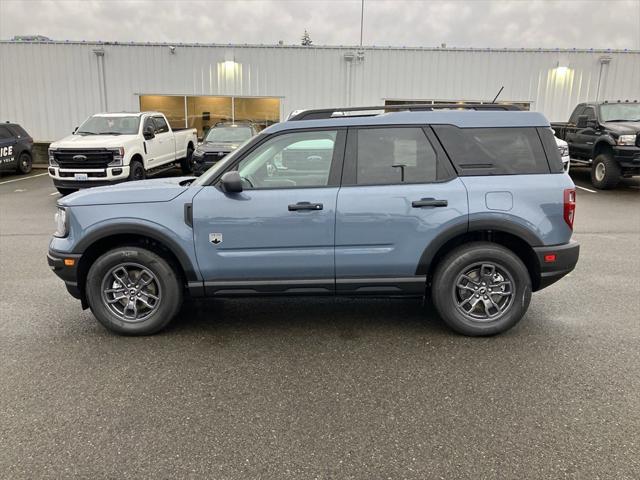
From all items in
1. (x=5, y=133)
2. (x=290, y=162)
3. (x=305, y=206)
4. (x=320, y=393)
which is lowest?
(x=320, y=393)

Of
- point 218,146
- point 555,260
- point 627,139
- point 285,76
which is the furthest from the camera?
point 285,76

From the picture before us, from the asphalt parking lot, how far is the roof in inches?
67.7

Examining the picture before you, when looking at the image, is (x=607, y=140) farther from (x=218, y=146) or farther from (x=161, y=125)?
(x=161, y=125)

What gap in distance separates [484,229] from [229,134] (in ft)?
38.1

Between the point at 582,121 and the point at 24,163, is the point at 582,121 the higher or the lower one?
the higher one

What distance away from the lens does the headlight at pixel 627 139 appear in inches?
487

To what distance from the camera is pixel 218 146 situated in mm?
13680

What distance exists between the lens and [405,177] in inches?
166

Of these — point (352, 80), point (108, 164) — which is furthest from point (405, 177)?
point (352, 80)

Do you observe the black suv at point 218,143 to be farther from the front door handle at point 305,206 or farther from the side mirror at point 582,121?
the side mirror at point 582,121

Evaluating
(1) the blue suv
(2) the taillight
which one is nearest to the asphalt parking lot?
(1) the blue suv

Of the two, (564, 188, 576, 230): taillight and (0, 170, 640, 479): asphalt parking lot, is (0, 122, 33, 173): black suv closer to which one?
(0, 170, 640, 479): asphalt parking lot

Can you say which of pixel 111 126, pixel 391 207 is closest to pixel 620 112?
pixel 391 207

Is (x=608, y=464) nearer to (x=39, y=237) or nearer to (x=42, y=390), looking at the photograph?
(x=42, y=390)
